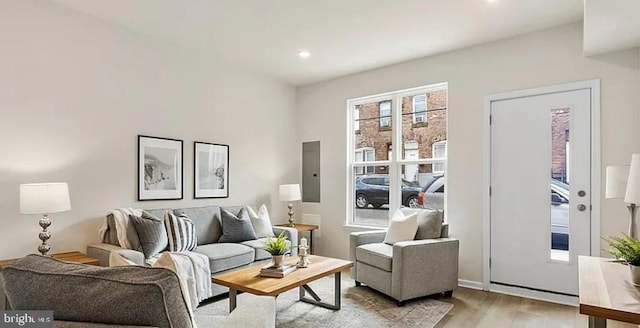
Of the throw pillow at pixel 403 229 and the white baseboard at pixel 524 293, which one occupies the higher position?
the throw pillow at pixel 403 229

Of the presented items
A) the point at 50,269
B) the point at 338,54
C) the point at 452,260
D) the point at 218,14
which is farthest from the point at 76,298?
the point at 338,54

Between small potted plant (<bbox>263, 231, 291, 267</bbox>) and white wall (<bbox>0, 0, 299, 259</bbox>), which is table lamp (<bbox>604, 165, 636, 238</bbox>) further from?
white wall (<bbox>0, 0, 299, 259</bbox>)

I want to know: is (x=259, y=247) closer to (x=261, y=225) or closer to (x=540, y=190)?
(x=261, y=225)

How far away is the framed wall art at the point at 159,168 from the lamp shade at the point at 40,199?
1.04 meters

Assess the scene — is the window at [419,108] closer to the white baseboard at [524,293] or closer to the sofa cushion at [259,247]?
the white baseboard at [524,293]

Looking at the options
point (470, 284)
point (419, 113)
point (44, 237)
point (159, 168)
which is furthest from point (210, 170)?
point (470, 284)

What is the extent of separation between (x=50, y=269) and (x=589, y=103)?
418 centimetres

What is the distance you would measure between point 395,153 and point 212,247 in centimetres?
256

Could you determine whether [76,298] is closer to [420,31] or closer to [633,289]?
[633,289]

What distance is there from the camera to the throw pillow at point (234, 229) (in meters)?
4.09

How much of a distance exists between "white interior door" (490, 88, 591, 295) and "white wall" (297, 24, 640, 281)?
0.15 m

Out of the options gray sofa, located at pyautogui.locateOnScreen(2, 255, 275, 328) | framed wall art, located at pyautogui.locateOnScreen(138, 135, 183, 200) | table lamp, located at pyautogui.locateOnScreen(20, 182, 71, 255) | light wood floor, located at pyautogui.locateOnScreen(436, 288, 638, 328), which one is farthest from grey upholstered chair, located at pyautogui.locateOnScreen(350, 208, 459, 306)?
table lamp, located at pyautogui.locateOnScreen(20, 182, 71, 255)

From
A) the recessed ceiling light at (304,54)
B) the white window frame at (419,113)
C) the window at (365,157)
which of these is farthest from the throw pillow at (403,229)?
the recessed ceiling light at (304,54)

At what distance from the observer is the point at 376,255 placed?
368 cm
